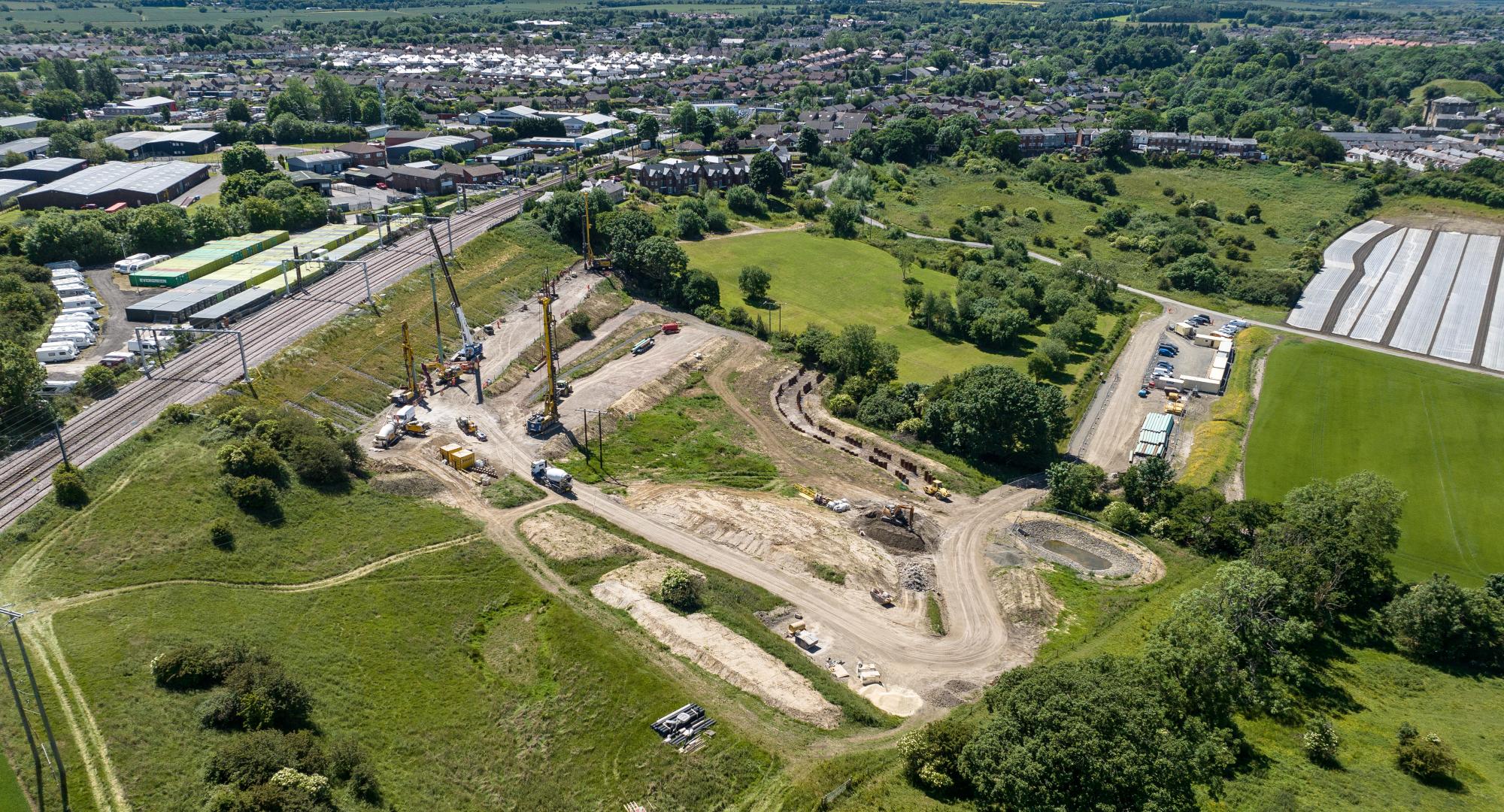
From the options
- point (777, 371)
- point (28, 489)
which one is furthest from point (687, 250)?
point (28, 489)

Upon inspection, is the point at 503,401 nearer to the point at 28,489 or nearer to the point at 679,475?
the point at 679,475

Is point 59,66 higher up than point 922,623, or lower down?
higher up

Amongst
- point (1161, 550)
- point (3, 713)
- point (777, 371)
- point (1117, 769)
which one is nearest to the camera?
point (1117, 769)

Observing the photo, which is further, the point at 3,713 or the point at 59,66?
the point at 59,66

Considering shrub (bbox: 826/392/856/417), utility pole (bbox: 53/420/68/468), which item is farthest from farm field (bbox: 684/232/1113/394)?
utility pole (bbox: 53/420/68/468)

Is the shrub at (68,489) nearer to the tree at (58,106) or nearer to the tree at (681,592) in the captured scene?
the tree at (681,592)

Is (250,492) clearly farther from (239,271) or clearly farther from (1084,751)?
(1084,751)

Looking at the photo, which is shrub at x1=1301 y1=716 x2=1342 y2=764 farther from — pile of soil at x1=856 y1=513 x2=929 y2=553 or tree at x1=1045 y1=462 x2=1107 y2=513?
tree at x1=1045 y1=462 x2=1107 y2=513
